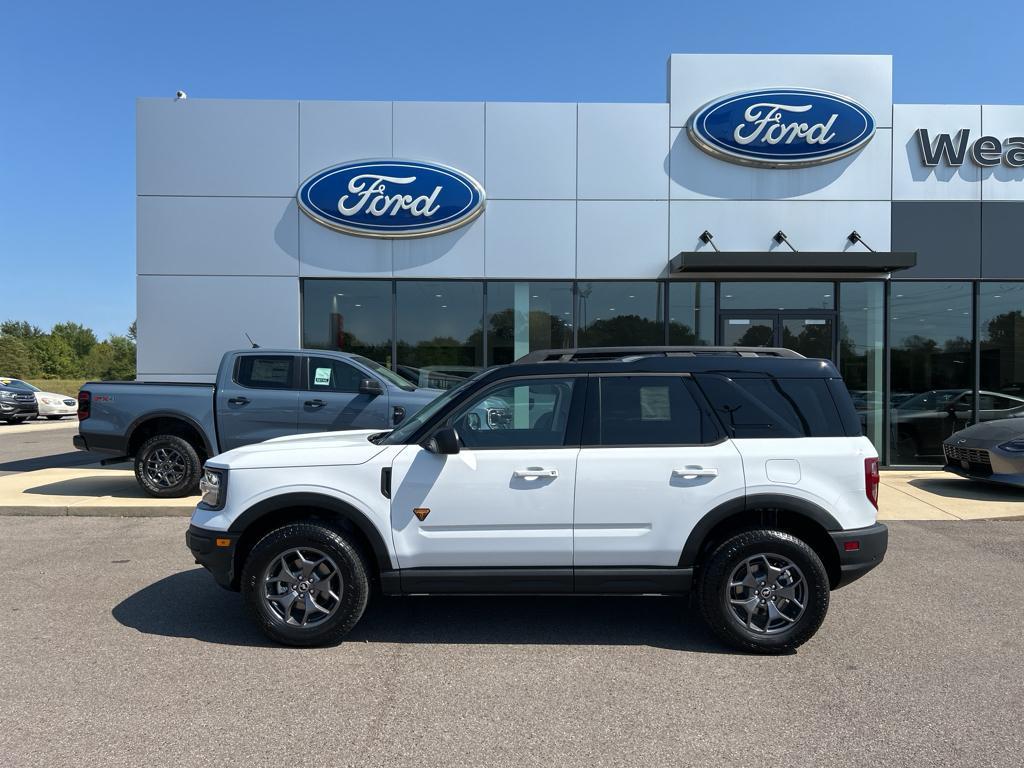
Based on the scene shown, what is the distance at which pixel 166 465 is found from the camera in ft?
28.9

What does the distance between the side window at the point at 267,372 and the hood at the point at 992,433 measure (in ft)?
30.4

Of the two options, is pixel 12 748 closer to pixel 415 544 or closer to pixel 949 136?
pixel 415 544

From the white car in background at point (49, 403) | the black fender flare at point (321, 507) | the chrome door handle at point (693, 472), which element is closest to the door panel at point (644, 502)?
the chrome door handle at point (693, 472)

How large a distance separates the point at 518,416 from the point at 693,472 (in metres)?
1.14

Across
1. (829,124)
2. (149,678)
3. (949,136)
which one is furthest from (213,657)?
(949,136)

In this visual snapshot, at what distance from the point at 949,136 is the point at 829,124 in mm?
2101

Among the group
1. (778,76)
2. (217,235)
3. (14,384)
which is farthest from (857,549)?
(14,384)

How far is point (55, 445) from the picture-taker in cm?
1551

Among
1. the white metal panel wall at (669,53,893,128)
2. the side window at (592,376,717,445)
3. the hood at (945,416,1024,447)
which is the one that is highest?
the white metal panel wall at (669,53,893,128)

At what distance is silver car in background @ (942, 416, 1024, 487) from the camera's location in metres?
9.08

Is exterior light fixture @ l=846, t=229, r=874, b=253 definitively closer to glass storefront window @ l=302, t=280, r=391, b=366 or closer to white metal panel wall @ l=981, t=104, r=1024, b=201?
white metal panel wall @ l=981, t=104, r=1024, b=201

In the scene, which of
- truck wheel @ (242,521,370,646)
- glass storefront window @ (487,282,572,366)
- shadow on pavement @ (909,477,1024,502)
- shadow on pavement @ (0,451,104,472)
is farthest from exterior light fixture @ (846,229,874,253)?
shadow on pavement @ (0,451,104,472)

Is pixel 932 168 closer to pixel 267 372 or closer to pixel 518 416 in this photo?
pixel 518 416

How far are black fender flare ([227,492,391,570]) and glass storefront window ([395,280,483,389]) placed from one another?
25.6ft
